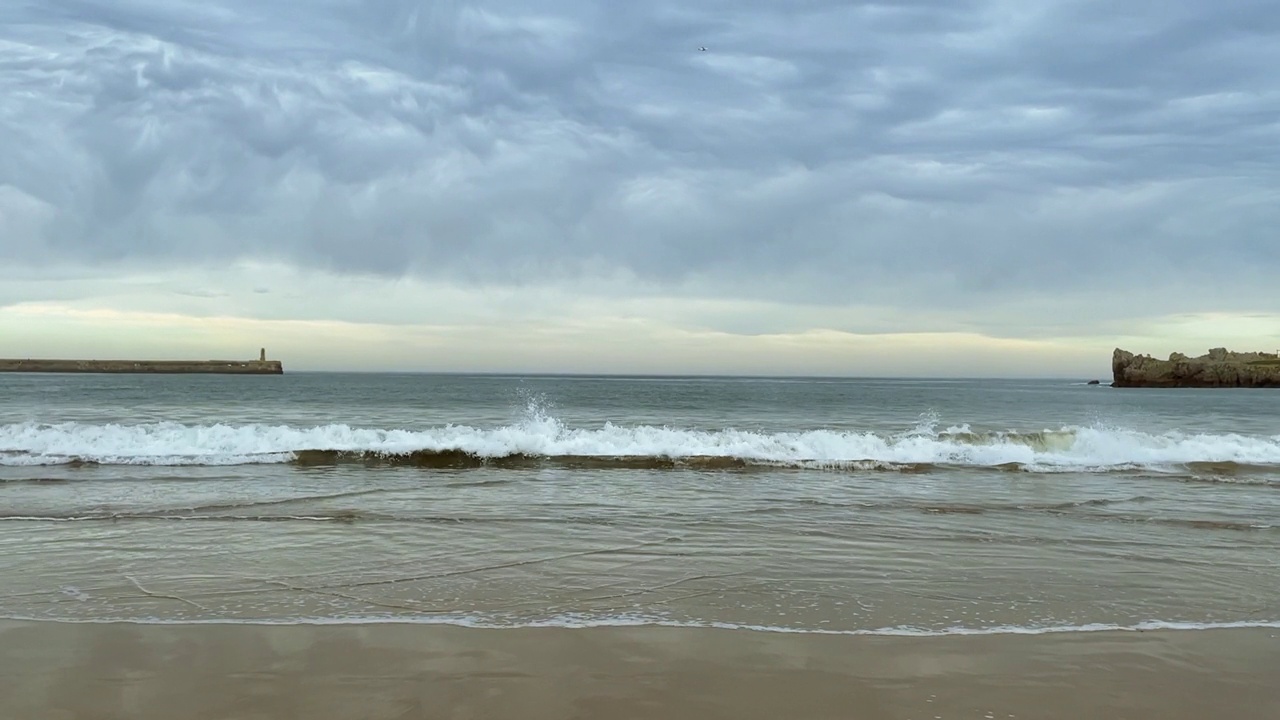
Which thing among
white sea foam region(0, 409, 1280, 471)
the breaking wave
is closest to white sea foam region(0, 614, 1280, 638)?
the breaking wave

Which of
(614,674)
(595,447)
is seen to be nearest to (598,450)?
(595,447)

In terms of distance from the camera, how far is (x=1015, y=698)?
15.3 feet

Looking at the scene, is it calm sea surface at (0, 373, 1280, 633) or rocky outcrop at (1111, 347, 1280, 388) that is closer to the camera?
calm sea surface at (0, 373, 1280, 633)

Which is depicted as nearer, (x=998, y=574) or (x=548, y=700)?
(x=548, y=700)

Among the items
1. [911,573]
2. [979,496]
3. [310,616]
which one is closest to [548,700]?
[310,616]

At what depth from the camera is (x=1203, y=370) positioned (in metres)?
90.4

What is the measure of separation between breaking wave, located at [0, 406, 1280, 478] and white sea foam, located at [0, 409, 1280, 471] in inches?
1.3

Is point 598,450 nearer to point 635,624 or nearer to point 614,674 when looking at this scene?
point 635,624

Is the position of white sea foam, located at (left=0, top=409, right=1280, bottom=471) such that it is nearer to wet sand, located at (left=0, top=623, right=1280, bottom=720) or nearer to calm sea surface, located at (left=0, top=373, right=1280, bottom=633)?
calm sea surface, located at (left=0, top=373, right=1280, bottom=633)

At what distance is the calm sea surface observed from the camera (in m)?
6.56

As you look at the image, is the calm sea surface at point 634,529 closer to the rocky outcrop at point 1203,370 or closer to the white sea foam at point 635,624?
the white sea foam at point 635,624

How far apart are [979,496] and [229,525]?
11.3 metres

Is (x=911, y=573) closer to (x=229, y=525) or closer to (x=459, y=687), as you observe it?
(x=459, y=687)

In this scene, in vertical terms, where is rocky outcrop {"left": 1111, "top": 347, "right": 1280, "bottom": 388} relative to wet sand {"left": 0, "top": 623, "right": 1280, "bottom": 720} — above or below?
above
